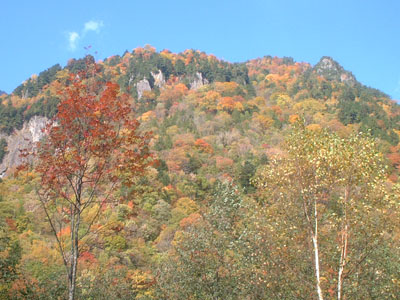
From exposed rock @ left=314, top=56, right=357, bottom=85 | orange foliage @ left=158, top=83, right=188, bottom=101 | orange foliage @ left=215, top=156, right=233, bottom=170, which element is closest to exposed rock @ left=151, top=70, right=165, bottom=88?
orange foliage @ left=158, top=83, right=188, bottom=101

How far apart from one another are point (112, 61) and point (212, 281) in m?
136

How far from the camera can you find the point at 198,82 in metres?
121

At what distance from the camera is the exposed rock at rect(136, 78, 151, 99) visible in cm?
11567

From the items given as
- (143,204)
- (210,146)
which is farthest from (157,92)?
(143,204)

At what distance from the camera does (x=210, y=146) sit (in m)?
70.1

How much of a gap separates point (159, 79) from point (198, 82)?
13.8 metres

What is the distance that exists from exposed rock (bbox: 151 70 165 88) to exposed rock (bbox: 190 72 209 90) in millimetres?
10400

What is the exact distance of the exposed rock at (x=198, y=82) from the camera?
120250 mm

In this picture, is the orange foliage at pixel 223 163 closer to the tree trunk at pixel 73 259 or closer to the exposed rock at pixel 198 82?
the tree trunk at pixel 73 259

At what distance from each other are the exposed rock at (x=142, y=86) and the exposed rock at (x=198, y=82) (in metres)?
13.8

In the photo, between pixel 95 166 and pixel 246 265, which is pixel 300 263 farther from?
pixel 95 166

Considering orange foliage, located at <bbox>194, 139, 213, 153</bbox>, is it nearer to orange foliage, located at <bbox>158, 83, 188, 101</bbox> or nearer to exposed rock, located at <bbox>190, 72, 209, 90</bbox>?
orange foliage, located at <bbox>158, 83, 188, 101</bbox>

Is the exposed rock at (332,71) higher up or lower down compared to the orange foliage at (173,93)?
higher up

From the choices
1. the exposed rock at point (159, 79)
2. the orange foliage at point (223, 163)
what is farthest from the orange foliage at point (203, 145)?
the exposed rock at point (159, 79)
